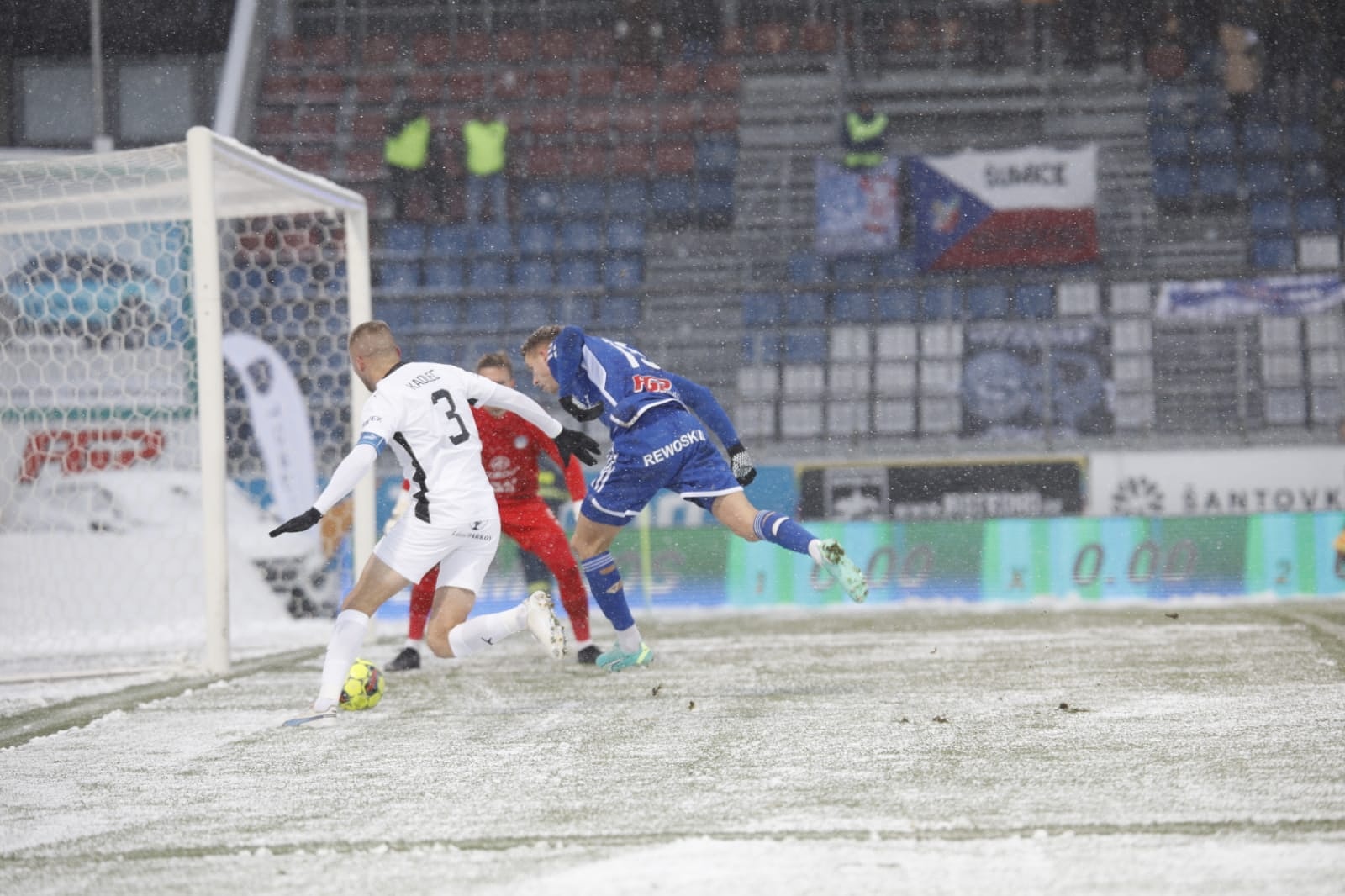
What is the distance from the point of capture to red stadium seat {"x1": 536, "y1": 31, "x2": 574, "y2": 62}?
2022 centimetres

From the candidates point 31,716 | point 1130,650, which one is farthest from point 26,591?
point 1130,650

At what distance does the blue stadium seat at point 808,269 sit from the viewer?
1781cm

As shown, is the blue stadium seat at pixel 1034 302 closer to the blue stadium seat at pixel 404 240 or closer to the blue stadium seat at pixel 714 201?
the blue stadium seat at pixel 714 201

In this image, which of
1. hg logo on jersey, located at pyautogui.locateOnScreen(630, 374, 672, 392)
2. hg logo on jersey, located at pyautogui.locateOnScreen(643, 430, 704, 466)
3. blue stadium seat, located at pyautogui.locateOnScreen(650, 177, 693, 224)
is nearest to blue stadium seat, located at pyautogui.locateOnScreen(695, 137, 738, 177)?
blue stadium seat, located at pyautogui.locateOnScreen(650, 177, 693, 224)

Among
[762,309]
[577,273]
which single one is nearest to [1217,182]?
[762,309]

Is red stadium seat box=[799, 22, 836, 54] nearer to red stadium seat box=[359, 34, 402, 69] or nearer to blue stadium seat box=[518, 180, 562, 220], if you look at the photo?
blue stadium seat box=[518, 180, 562, 220]

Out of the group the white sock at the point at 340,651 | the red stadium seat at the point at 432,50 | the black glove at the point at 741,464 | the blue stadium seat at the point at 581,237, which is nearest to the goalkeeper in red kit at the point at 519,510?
the black glove at the point at 741,464

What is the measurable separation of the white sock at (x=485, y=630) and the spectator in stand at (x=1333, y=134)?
1576cm

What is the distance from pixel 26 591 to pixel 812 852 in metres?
8.47

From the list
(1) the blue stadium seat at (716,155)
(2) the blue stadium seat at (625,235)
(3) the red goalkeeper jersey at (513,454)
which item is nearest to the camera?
(3) the red goalkeeper jersey at (513,454)

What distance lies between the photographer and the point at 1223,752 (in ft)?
12.9

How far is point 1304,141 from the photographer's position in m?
18.6

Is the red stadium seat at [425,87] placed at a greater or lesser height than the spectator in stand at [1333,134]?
greater

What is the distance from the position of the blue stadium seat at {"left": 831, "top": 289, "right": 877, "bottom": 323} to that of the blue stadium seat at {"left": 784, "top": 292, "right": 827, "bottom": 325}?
136 millimetres
